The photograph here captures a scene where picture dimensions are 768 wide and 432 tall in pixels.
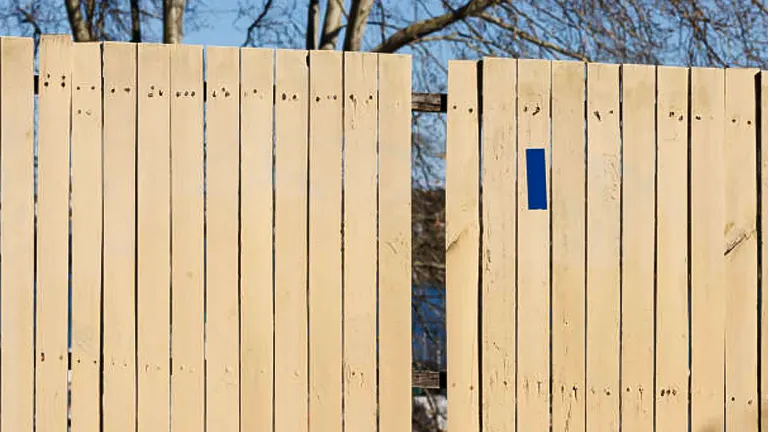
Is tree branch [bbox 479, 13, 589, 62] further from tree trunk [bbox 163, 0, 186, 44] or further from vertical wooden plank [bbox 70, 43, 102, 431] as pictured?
vertical wooden plank [bbox 70, 43, 102, 431]

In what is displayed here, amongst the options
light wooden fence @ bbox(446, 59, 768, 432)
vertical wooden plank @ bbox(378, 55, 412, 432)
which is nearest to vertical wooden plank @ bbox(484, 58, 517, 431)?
light wooden fence @ bbox(446, 59, 768, 432)

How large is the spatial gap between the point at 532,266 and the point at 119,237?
61.4 inches

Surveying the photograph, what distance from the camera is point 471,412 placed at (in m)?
4.04

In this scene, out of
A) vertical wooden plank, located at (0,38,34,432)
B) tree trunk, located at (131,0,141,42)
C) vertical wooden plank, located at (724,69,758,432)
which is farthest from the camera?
tree trunk, located at (131,0,141,42)

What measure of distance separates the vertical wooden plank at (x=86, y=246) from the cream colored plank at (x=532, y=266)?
1582mm

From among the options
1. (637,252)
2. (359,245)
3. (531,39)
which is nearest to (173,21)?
(531,39)

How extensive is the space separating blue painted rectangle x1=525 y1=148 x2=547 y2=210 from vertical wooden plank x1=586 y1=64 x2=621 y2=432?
0.19 meters

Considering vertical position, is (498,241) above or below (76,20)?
below

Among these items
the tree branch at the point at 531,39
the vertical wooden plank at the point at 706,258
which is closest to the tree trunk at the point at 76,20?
the tree branch at the point at 531,39

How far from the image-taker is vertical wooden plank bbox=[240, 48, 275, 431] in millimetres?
3850

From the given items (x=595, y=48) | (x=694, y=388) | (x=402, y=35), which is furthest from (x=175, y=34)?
(x=694, y=388)

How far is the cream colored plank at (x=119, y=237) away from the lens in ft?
12.5

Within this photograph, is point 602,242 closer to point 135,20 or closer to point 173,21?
point 173,21

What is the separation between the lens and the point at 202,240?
3.83 metres
